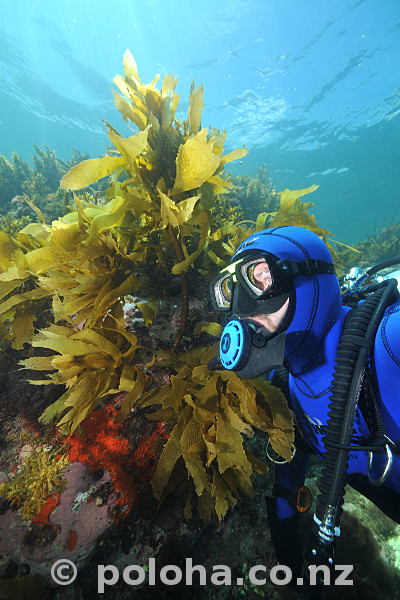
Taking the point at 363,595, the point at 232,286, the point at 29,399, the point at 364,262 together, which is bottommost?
the point at 363,595

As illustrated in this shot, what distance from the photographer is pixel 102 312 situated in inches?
70.1

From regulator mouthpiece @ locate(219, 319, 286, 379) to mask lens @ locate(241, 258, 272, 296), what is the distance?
28 centimetres

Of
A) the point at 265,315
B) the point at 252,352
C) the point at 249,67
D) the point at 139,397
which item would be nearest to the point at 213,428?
the point at 139,397

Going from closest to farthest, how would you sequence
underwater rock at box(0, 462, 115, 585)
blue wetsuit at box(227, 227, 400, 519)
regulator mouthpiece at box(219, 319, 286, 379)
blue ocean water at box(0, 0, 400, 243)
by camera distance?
blue wetsuit at box(227, 227, 400, 519) < regulator mouthpiece at box(219, 319, 286, 379) < underwater rock at box(0, 462, 115, 585) < blue ocean water at box(0, 0, 400, 243)

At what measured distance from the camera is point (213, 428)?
1.74m

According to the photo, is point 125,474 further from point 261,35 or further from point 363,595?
point 261,35

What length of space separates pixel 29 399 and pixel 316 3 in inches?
1011

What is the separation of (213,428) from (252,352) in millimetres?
736

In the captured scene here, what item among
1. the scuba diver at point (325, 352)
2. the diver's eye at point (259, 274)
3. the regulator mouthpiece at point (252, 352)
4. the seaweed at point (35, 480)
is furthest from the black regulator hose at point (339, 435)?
the seaweed at point (35, 480)

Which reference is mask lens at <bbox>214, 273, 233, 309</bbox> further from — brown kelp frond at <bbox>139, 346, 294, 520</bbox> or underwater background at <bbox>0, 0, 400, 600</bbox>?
brown kelp frond at <bbox>139, 346, 294, 520</bbox>

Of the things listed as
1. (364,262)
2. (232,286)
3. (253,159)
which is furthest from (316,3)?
(232,286)

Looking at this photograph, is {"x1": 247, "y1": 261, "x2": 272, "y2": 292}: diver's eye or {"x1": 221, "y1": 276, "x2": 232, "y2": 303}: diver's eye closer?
{"x1": 247, "y1": 261, "x2": 272, "y2": 292}: diver's eye

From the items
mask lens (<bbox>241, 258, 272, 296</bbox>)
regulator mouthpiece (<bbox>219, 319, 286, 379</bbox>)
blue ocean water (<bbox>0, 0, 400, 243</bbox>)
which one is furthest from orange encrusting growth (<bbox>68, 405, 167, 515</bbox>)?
blue ocean water (<bbox>0, 0, 400, 243</bbox>)

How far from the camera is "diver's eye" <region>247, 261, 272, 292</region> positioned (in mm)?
1552
